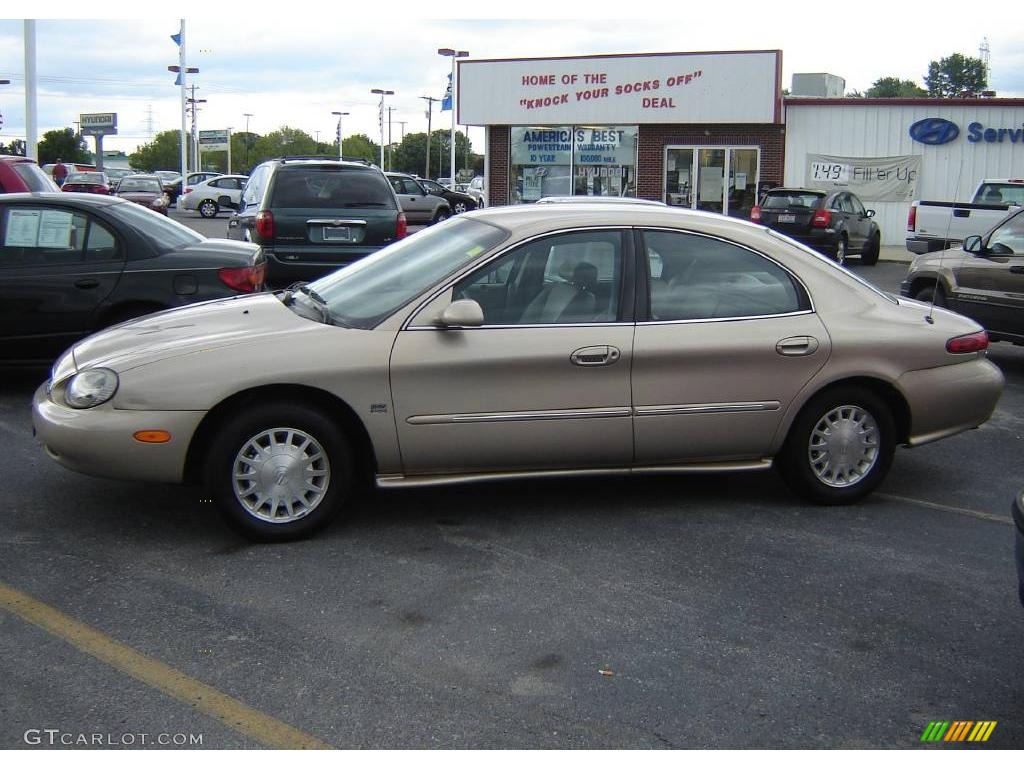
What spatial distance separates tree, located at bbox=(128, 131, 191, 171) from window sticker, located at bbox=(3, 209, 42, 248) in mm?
157223

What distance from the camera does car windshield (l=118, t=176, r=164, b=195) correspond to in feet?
132

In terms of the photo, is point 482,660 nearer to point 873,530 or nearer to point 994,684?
point 994,684

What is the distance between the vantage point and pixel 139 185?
40.9 meters

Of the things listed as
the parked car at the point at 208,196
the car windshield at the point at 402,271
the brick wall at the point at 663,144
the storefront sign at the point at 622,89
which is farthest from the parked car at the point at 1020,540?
the parked car at the point at 208,196

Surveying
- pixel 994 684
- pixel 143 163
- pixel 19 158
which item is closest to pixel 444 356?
pixel 994 684

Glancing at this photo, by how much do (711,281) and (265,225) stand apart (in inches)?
288

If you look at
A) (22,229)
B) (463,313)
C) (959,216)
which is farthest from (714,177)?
(463,313)

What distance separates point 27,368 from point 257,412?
388 cm

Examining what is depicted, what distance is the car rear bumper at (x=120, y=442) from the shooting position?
5.07m

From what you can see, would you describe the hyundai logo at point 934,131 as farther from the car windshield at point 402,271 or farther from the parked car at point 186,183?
the parked car at point 186,183

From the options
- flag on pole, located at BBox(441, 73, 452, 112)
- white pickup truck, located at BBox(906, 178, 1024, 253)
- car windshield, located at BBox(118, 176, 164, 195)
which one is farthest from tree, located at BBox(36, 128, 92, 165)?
white pickup truck, located at BBox(906, 178, 1024, 253)

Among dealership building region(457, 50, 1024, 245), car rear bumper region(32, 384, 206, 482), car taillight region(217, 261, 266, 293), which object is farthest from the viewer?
dealership building region(457, 50, 1024, 245)

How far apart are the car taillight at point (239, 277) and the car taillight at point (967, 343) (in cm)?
496

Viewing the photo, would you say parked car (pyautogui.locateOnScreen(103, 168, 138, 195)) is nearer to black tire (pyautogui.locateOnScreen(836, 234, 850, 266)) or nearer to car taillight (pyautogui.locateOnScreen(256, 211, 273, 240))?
black tire (pyautogui.locateOnScreen(836, 234, 850, 266))
